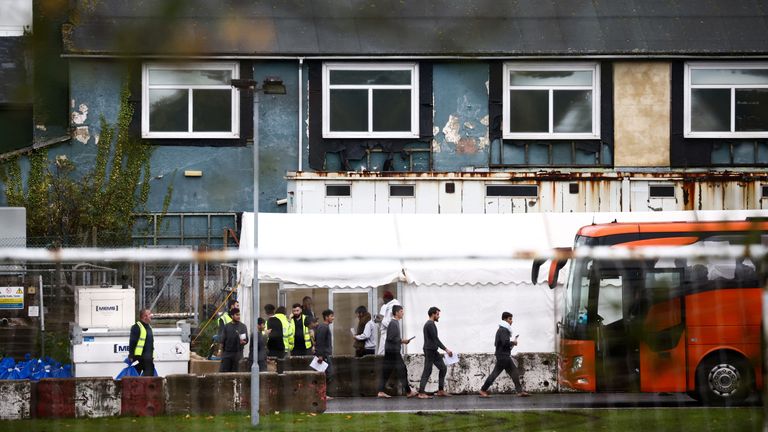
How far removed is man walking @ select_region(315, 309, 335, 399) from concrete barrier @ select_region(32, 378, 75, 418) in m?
3.42

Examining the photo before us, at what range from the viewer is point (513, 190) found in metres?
22.5

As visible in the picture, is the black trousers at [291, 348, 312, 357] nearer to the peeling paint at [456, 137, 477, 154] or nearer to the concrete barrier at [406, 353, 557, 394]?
the concrete barrier at [406, 353, 557, 394]

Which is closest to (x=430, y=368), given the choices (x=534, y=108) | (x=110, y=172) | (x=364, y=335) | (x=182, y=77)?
(x=364, y=335)

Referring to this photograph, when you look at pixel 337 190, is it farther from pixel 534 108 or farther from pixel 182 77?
pixel 182 77

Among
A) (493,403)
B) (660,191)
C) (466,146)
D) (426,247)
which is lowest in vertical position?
(493,403)

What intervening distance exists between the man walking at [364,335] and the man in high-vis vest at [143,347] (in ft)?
9.25

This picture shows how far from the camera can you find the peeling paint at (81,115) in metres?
2.01

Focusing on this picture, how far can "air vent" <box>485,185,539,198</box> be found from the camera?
880 inches

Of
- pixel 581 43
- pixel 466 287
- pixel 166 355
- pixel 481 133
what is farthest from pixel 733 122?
pixel 481 133

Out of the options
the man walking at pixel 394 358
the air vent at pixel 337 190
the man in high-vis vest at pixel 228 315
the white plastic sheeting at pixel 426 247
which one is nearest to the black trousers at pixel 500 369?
the white plastic sheeting at pixel 426 247

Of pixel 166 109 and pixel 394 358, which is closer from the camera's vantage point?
pixel 166 109

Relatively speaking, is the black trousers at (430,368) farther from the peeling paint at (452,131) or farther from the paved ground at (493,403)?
the peeling paint at (452,131)

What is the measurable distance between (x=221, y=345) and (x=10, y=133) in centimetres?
1425

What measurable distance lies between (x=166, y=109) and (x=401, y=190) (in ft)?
65.7
